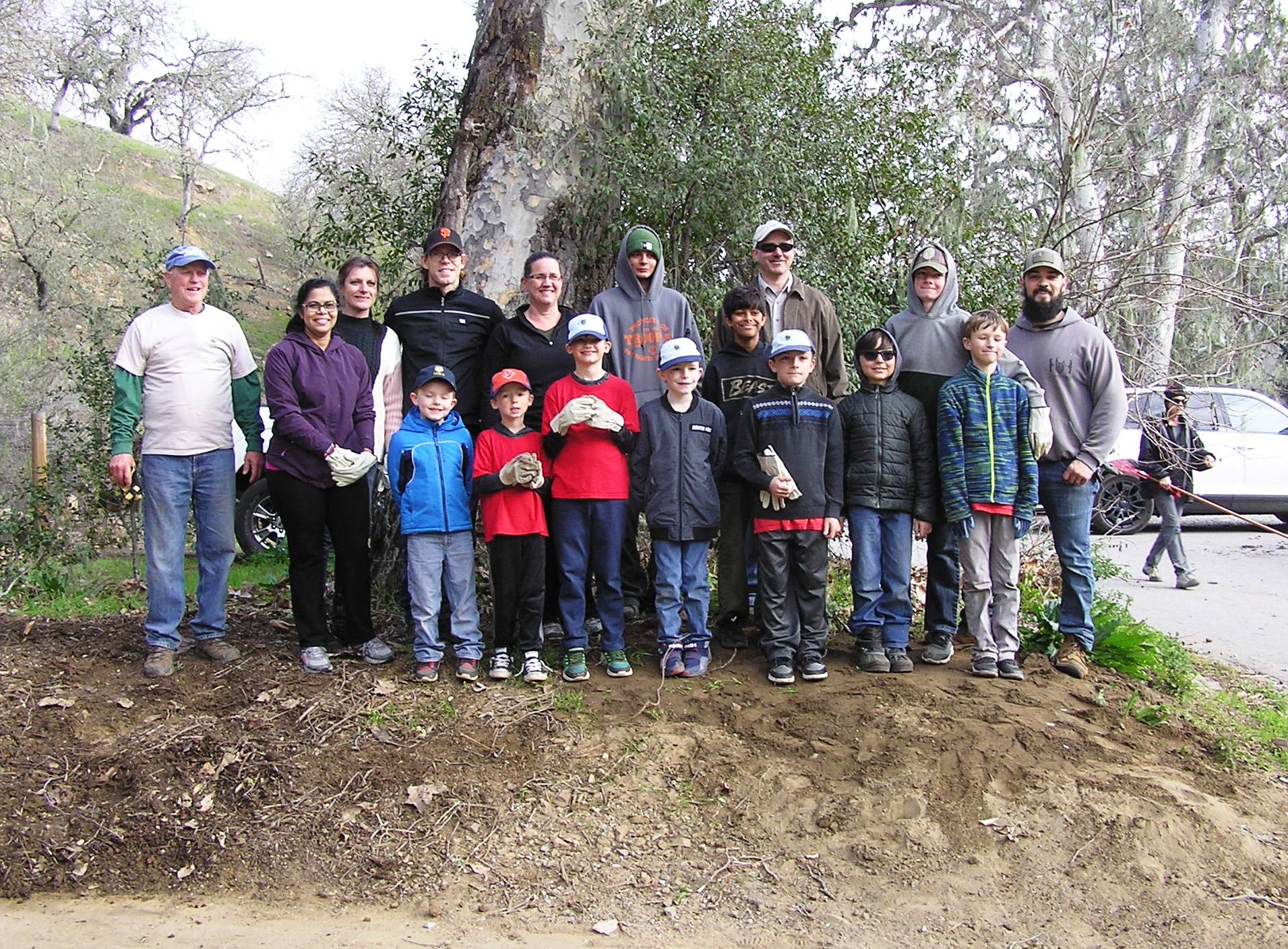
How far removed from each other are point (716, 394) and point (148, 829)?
353 cm

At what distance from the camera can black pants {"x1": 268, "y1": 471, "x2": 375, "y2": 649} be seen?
18.0 feet

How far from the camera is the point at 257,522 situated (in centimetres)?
1002

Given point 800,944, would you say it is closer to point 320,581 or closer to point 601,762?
point 601,762

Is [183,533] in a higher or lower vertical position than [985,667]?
higher

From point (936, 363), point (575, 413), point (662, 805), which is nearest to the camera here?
point (662, 805)

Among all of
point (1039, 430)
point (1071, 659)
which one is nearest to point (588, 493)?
point (1039, 430)

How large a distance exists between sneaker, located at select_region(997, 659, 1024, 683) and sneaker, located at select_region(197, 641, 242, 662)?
4064 millimetres

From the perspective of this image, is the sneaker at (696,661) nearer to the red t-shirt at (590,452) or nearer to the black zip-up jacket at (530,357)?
the red t-shirt at (590,452)

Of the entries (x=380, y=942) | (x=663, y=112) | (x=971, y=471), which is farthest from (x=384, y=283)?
(x=380, y=942)

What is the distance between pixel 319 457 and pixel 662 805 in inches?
98.0

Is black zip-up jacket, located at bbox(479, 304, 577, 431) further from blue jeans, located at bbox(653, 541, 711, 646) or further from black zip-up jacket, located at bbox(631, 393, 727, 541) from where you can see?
blue jeans, located at bbox(653, 541, 711, 646)

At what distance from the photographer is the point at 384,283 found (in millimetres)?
9656

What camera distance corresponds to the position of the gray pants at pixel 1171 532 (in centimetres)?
966

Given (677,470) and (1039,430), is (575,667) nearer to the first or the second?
(677,470)
